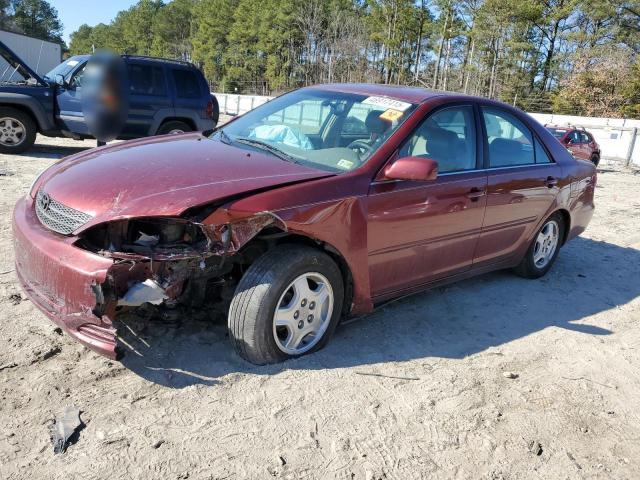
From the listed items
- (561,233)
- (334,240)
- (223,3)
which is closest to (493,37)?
(223,3)

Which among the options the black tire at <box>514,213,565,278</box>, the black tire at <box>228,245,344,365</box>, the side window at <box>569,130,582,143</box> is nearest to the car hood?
the black tire at <box>228,245,344,365</box>

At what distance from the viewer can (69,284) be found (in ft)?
9.12

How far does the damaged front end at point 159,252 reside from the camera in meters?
2.75

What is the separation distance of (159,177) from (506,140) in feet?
9.70

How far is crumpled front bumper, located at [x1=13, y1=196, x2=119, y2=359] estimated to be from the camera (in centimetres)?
271

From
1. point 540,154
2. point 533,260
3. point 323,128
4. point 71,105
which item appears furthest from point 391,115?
point 71,105

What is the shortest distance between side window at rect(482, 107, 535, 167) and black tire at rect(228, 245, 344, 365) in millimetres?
1998

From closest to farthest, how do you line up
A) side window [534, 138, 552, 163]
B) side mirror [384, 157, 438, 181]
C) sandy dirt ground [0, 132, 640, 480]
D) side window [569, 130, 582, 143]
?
sandy dirt ground [0, 132, 640, 480]
side mirror [384, 157, 438, 181]
side window [534, 138, 552, 163]
side window [569, 130, 582, 143]

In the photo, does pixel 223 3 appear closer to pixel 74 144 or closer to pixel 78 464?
pixel 74 144

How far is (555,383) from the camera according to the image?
3.48 m

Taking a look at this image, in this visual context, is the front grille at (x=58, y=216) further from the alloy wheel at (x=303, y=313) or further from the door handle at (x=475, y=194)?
the door handle at (x=475, y=194)

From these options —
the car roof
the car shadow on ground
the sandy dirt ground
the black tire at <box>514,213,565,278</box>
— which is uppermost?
the car roof

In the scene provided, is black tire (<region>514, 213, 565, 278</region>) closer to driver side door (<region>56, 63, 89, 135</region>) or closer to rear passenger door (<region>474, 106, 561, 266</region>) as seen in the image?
rear passenger door (<region>474, 106, 561, 266</region>)

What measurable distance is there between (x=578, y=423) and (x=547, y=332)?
124 cm
